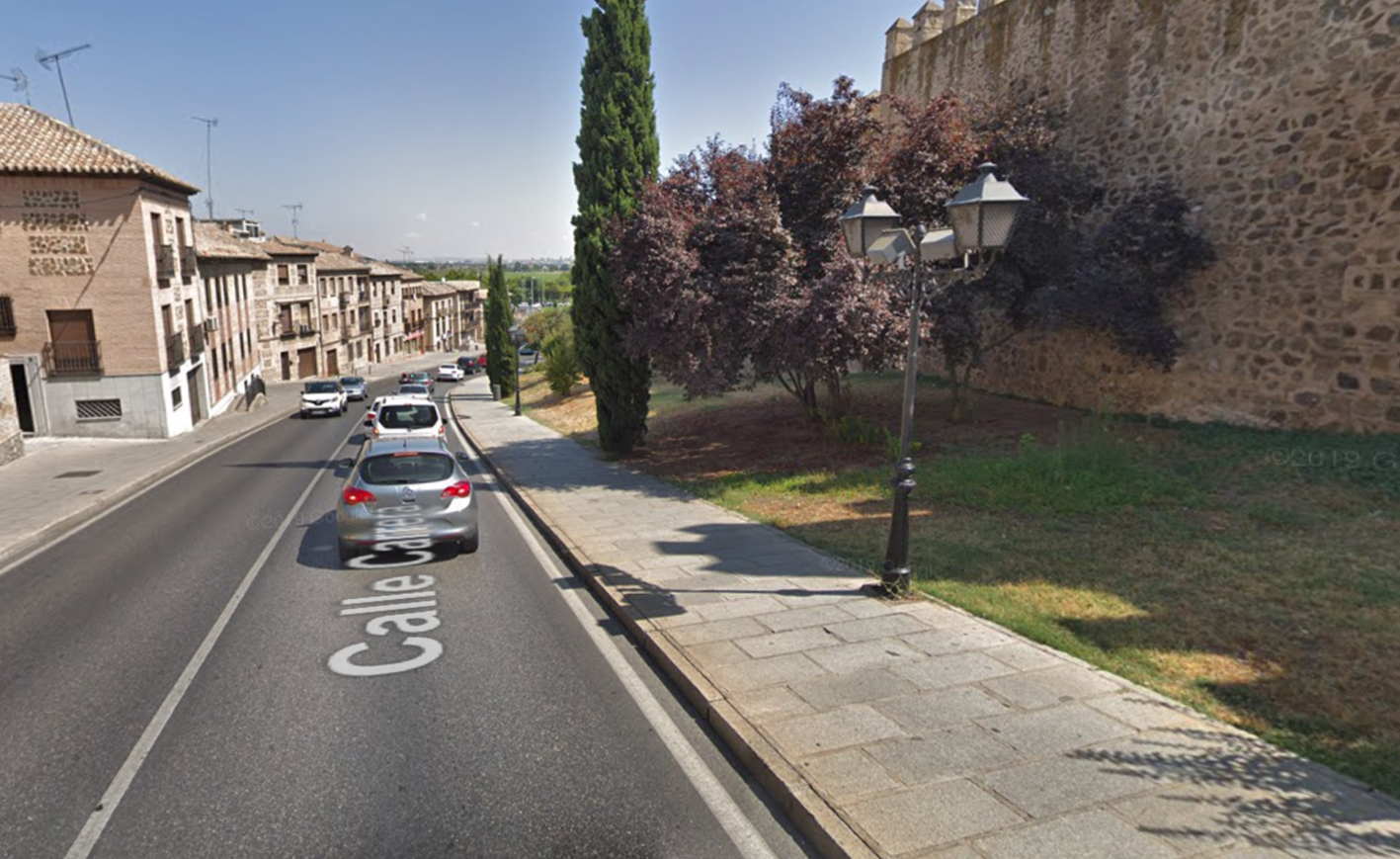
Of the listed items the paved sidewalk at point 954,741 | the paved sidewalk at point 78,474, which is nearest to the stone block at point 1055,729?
the paved sidewalk at point 954,741

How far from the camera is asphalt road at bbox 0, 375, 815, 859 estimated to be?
4.57 m

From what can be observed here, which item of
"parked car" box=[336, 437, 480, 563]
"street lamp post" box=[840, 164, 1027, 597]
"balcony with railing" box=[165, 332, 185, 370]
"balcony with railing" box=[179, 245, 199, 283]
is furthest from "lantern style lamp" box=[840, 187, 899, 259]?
"balcony with railing" box=[179, 245, 199, 283]

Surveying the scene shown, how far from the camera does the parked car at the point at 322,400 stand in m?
Result: 34.6

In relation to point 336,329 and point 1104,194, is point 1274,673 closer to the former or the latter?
point 1104,194

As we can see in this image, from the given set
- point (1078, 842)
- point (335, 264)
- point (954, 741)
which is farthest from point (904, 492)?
point (335, 264)

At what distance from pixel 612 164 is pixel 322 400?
23567 mm

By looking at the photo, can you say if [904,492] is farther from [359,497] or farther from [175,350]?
[175,350]

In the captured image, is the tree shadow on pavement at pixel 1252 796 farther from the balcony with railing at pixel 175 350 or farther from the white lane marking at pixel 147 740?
the balcony with railing at pixel 175 350

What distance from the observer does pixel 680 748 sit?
18.2ft

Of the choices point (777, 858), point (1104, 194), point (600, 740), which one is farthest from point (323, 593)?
point (1104, 194)

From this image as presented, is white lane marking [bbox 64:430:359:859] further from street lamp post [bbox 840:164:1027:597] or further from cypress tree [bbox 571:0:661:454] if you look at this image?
cypress tree [bbox 571:0:661:454]

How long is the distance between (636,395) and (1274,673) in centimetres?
1419

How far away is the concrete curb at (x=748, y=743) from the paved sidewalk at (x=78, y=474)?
1001 cm

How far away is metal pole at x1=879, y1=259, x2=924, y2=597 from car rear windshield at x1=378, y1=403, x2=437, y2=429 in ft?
36.4
